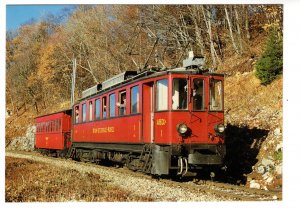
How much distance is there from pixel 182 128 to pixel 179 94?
3.29ft

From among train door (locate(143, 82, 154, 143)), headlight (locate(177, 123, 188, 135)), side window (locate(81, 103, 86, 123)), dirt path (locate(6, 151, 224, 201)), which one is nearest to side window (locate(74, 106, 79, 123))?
side window (locate(81, 103, 86, 123))

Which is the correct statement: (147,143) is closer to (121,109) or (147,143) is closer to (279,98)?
(121,109)

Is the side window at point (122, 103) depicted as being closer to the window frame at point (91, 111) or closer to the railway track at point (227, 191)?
the railway track at point (227, 191)

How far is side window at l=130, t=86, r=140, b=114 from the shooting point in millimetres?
13938

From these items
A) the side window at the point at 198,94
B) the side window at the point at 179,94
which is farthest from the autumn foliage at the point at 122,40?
the side window at the point at 179,94

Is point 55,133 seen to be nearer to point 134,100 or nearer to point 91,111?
point 91,111

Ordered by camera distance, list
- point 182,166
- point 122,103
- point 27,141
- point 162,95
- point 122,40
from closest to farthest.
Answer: point 182,166, point 162,95, point 122,103, point 122,40, point 27,141

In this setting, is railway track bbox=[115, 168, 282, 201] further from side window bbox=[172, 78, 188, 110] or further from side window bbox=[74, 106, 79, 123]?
side window bbox=[74, 106, 79, 123]

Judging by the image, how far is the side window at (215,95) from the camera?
42.9ft

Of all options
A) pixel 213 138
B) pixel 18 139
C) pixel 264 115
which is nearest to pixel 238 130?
pixel 264 115

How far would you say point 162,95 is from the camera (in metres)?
12.9

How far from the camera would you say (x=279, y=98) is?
16.9 metres

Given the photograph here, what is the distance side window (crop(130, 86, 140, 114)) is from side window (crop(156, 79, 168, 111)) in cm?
105

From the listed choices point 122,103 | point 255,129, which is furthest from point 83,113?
point 255,129
